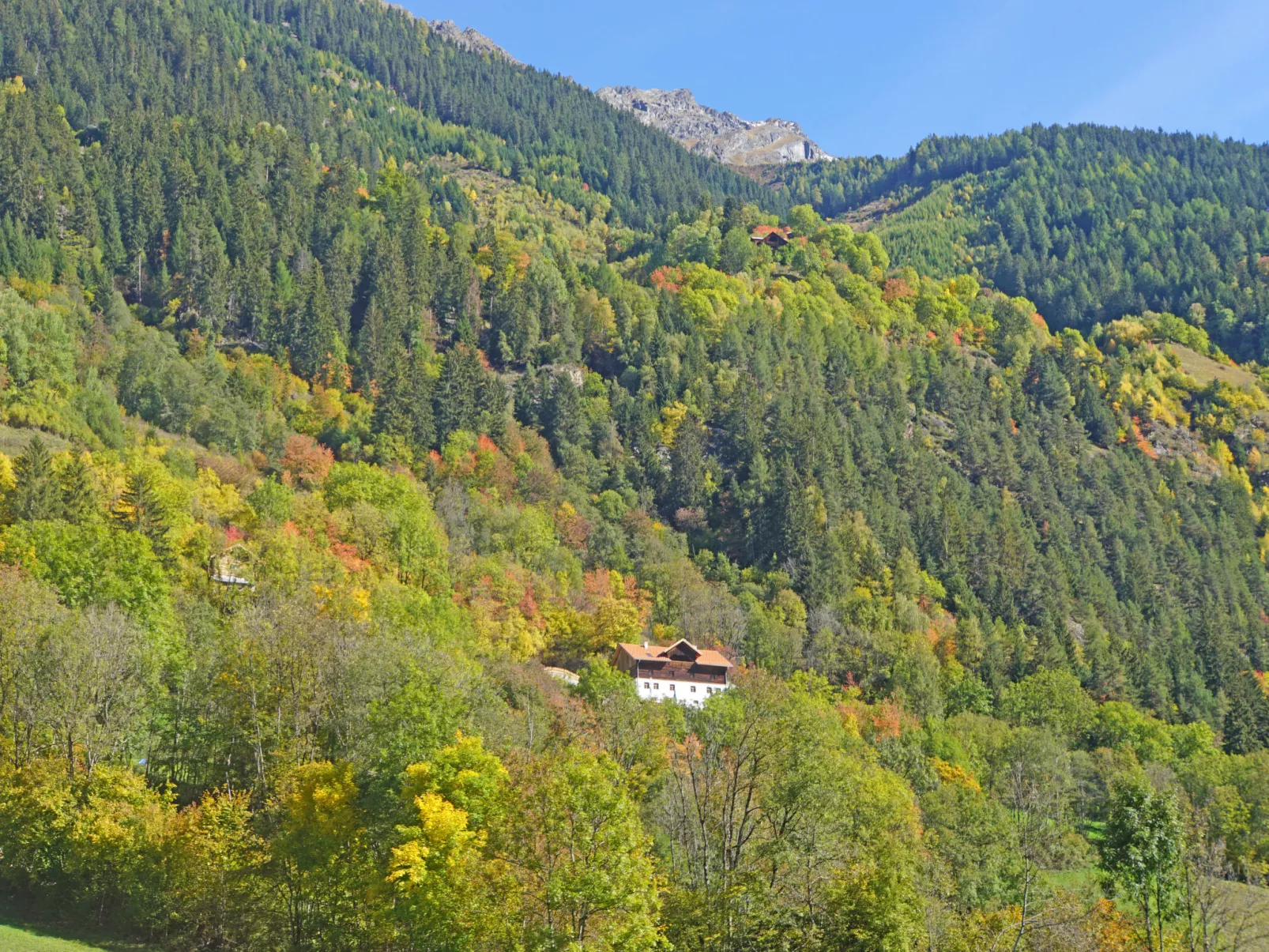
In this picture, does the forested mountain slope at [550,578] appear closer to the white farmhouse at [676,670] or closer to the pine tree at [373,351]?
the pine tree at [373,351]

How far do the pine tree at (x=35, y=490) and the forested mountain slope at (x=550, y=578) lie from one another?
24cm

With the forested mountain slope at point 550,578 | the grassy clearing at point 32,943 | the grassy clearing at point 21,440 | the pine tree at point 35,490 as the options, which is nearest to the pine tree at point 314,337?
the forested mountain slope at point 550,578

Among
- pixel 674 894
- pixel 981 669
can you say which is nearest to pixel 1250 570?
pixel 981 669

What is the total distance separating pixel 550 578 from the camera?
341 ft

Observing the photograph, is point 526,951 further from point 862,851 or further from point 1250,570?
point 1250,570

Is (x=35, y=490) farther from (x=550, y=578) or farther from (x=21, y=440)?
(x=550, y=578)

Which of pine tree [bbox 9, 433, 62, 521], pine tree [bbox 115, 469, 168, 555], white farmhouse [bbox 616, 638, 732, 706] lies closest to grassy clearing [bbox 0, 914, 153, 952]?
pine tree [bbox 115, 469, 168, 555]

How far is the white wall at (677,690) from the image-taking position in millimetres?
92312

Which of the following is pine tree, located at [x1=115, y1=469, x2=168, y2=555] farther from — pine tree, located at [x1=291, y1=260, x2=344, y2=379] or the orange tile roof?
pine tree, located at [x1=291, y1=260, x2=344, y2=379]

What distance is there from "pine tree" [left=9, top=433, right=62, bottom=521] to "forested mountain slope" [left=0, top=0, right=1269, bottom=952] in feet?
0.79

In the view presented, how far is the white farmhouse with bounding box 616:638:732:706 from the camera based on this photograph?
308 feet

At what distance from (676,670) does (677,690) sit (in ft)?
7.04

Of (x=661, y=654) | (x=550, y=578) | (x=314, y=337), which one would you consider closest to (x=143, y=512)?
(x=550, y=578)

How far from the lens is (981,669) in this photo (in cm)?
12112
